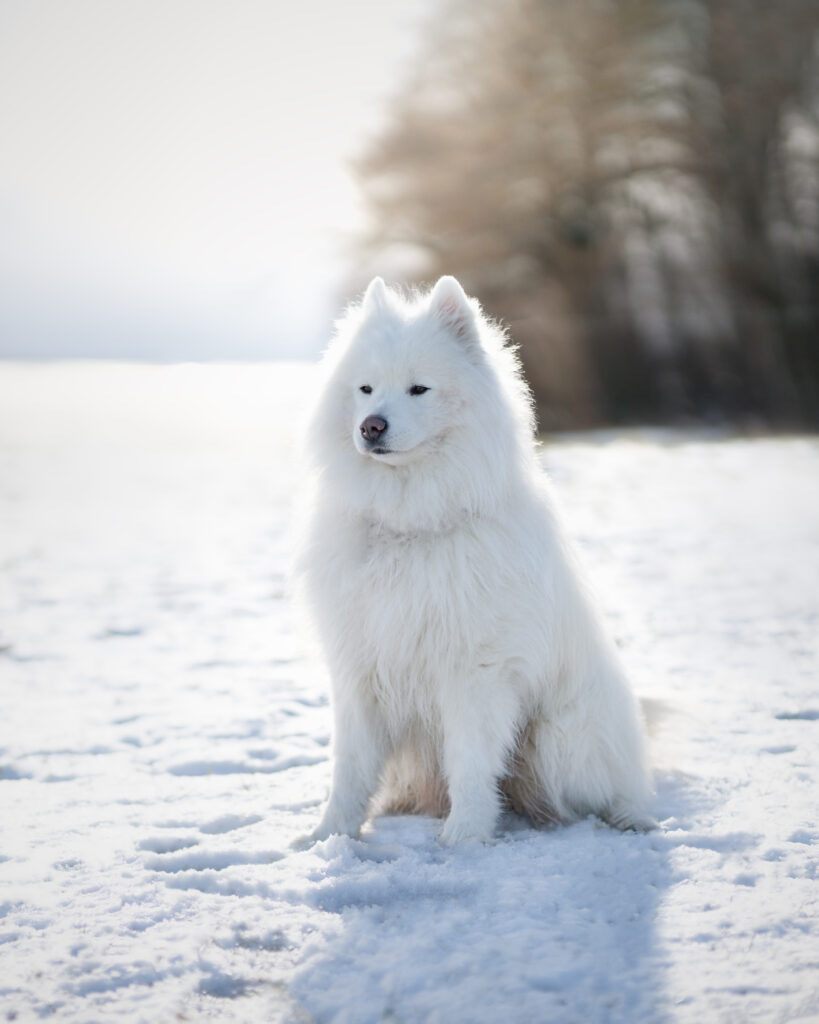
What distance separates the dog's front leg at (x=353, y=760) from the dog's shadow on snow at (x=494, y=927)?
0.13 meters

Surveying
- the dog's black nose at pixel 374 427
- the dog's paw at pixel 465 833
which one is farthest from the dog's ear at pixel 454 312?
the dog's paw at pixel 465 833

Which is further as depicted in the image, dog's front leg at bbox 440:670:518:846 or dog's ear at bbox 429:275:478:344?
dog's ear at bbox 429:275:478:344

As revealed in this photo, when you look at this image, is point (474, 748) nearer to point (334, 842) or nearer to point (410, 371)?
point (334, 842)

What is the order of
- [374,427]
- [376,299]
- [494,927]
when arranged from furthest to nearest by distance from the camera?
[376,299], [374,427], [494,927]

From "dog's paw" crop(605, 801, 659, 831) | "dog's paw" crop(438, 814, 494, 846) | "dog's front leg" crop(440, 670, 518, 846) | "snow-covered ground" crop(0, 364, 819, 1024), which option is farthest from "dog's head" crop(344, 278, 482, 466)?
"dog's paw" crop(605, 801, 659, 831)

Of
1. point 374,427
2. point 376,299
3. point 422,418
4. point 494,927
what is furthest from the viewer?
point 376,299

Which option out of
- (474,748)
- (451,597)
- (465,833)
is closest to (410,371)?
(451,597)

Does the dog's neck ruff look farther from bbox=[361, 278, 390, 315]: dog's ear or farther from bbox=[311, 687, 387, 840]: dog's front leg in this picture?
bbox=[361, 278, 390, 315]: dog's ear

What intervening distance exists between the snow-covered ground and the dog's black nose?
507 mm

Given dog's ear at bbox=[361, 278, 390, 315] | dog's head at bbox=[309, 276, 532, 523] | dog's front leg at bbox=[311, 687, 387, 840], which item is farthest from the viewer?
dog's ear at bbox=[361, 278, 390, 315]

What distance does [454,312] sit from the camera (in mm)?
3133

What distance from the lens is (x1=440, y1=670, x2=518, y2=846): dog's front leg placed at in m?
2.95

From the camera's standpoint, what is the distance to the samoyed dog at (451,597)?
2.95 meters

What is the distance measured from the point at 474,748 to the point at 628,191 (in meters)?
17.1
